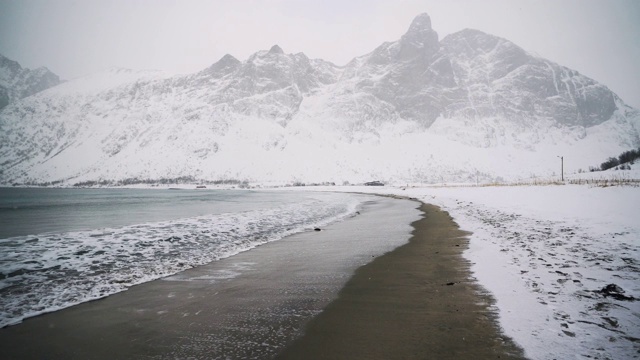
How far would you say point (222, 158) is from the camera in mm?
195875

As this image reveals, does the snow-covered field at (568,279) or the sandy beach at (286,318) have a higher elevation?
the snow-covered field at (568,279)

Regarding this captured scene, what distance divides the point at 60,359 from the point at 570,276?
32.1ft

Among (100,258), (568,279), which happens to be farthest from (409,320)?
(100,258)

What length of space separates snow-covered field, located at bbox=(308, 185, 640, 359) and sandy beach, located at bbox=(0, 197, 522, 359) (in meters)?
0.49

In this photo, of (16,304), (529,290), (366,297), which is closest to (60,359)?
(16,304)

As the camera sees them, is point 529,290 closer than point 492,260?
Yes

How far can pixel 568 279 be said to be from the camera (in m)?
7.00

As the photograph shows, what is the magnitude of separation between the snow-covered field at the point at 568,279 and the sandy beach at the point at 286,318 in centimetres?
49

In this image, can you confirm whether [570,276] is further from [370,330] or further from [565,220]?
[565,220]

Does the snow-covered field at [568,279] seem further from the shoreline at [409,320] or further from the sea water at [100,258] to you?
the sea water at [100,258]

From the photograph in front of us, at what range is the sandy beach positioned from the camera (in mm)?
4676

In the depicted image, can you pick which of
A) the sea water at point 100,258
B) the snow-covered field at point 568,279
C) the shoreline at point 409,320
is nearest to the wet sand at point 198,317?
the shoreline at point 409,320

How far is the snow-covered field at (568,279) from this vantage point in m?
4.42

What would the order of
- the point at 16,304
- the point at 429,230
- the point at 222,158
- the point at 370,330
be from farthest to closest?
the point at 222,158, the point at 429,230, the point at 16,304, the point at 370,330
